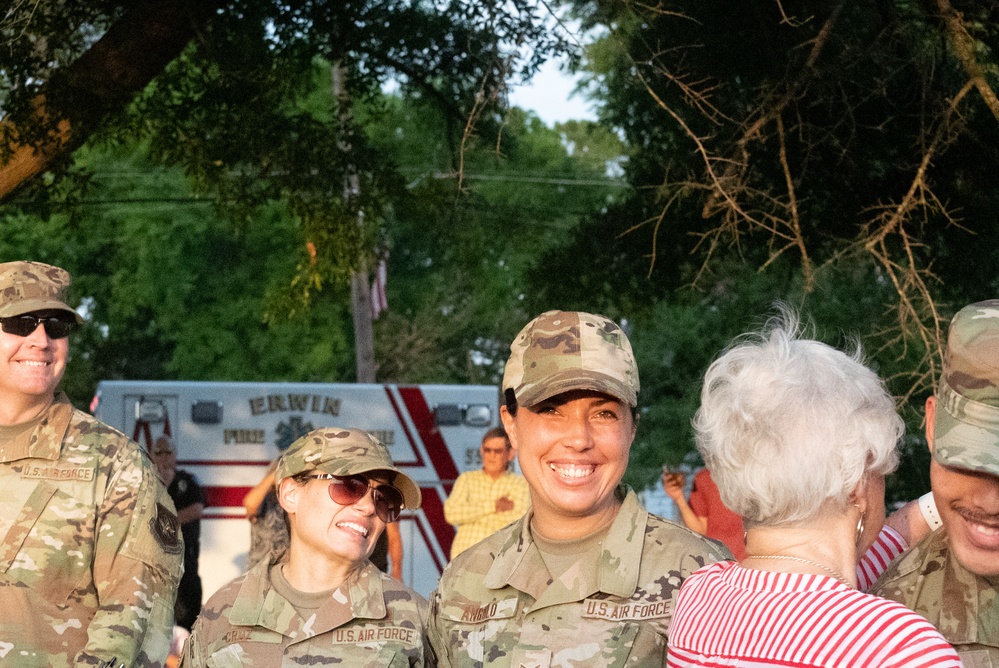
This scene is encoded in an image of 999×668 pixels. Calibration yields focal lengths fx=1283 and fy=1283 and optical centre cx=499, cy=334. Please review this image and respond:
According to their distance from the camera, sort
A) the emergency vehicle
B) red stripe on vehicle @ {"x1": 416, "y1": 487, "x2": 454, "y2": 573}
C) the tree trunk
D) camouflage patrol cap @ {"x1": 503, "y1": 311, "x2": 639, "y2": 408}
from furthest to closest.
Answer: red stripe on vehicle @ {"x1": 416, "y1": 487, "x2": 454, "y2": 573}, the emergency vehicle, the tree trunk, camouflage patrol cap @ {"x1": 503, "y1": 311, "x2": 639, "y2": 408}

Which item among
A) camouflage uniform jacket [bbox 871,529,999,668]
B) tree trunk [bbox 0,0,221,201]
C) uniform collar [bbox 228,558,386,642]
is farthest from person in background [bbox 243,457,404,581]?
camouflage uniform jacket [bbox 871,529,999,668]

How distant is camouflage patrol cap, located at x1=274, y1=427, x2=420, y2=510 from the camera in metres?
3.64

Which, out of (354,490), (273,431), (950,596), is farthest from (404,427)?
(950,596)

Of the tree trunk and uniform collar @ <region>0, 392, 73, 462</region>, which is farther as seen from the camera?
the tree trunk

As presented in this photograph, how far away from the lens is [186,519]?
8570 millimetres

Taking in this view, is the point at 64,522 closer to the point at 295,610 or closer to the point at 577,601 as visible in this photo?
the point at 295,610

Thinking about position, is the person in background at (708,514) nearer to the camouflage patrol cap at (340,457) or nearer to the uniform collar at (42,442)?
the camouflage patrol cap at (340,457)

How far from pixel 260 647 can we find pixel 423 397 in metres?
7.20

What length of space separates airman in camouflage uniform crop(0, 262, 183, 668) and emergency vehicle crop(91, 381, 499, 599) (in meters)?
6.21

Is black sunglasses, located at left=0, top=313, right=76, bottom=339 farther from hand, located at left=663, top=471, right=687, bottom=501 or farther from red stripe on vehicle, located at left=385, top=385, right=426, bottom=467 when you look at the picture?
red stripe on vehicle, located at left=385, top=385, right=426, bottom=467

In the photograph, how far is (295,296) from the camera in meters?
7.73

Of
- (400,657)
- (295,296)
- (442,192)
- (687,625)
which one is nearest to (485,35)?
(442,192)

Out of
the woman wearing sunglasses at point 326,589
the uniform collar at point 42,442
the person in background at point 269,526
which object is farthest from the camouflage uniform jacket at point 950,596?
the person in background at point 269,526

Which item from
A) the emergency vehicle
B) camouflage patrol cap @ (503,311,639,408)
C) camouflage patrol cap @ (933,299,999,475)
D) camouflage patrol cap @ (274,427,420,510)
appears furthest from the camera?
the emergency vehicle
